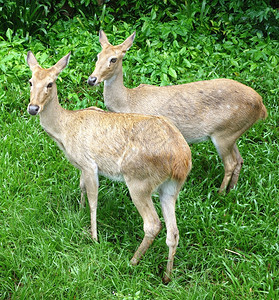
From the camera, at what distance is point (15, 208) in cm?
524

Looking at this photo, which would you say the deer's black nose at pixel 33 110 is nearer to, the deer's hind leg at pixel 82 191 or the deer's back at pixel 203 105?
the deer's hind leg at pixel 82 191

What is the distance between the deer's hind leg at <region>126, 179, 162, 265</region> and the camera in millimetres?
4617

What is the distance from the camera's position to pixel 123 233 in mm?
5215

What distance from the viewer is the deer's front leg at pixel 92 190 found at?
4.96m

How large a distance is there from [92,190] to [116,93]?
5.01ft

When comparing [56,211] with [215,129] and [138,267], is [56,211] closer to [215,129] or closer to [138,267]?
[138,267]

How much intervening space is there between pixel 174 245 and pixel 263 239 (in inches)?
35.4

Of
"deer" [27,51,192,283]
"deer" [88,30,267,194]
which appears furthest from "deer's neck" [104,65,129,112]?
"deer" [27,51,192,283]

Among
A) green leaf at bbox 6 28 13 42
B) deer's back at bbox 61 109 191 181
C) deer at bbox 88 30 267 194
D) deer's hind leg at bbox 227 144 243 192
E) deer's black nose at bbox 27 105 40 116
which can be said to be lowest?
deer's hind leg at bbox 227 144 243 192

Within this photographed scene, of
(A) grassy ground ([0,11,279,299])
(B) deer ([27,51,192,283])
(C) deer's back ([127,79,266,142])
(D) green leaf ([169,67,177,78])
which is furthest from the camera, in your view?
(D) green leaf ([169,67,177,78])

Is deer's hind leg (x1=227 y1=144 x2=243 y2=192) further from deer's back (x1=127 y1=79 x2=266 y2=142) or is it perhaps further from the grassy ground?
deer's back (x1=127 y1=79 x2=266 y2=142)

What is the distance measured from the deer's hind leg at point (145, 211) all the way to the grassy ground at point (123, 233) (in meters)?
0.14

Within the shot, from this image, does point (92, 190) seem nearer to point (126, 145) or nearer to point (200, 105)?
point (126, 145)

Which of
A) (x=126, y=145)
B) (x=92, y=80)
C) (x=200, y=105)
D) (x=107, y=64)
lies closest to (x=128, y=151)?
(x=126, y=145)
